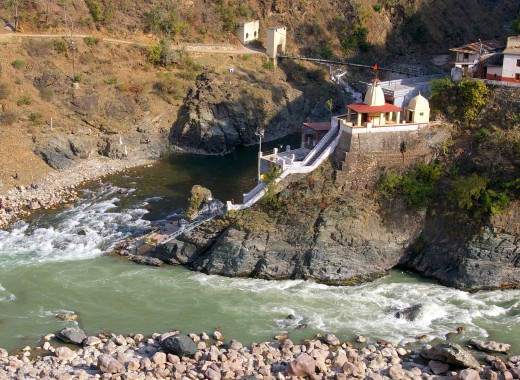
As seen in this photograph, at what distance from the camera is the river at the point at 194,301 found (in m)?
32.1

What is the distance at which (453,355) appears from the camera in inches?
1121

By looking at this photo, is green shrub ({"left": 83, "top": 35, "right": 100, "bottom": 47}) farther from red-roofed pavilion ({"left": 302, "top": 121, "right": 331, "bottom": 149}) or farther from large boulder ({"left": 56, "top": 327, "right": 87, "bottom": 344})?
large boulder ({"left": 56, "top": 327, "right": 87, "bottom": 344})

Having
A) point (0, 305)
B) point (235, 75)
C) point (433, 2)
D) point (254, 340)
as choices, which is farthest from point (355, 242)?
point (433, 2)

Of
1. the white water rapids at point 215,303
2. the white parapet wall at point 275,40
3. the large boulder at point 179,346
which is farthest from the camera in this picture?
the white parapet wall at point 275,40

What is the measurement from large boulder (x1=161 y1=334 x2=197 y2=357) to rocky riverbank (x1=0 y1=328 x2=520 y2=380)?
40mm

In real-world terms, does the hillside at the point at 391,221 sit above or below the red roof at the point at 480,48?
below

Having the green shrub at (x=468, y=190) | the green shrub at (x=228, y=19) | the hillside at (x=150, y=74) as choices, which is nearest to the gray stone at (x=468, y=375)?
the green shrub at (x=468, y=190)

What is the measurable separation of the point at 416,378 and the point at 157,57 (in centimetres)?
4273

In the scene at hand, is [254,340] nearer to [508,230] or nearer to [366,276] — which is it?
[366,276]

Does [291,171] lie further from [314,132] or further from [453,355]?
[453,355]

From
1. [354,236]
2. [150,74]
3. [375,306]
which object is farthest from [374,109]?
[150,74]

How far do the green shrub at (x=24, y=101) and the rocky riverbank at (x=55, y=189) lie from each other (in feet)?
21.6

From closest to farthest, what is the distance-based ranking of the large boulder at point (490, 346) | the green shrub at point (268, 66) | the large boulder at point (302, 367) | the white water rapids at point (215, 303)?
the large boulder at point (302, 367) → the large boulder at point (490, 346) → the white water rapids at point (215, 303) → the green shrub at point (268, 66)

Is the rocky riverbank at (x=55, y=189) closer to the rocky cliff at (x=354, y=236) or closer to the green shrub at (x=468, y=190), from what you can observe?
the rocky cliff at (x=354, y=236)
